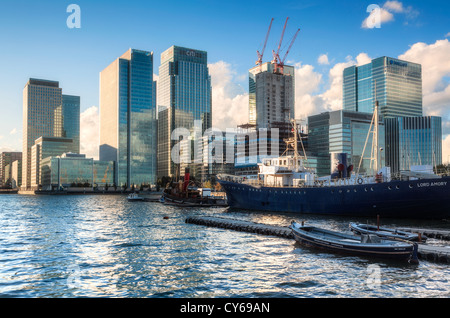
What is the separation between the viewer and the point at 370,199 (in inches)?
2400

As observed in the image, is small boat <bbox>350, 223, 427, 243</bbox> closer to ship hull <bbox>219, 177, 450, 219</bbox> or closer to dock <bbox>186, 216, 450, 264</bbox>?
dock <bbox>186, 216, 450, 264</bbox>

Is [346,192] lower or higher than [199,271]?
higher

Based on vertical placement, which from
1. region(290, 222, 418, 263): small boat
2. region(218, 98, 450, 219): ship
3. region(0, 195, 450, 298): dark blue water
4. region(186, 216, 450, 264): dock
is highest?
region(218, 98, 450, 219): ship

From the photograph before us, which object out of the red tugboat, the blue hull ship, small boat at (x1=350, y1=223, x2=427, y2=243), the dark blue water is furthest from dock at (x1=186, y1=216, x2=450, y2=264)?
the red tugboat

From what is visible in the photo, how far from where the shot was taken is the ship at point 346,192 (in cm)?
5684

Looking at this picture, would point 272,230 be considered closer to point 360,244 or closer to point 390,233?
point 390,233

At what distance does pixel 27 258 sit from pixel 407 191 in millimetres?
49647

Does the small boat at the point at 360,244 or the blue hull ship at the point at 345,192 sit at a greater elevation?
the blue hull ship at the point at 345,192

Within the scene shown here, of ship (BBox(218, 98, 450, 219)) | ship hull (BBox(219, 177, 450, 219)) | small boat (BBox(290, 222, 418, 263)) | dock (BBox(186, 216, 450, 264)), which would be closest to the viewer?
small boat (BBox(290, 222, 418, 263))

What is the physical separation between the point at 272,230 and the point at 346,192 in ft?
79.0

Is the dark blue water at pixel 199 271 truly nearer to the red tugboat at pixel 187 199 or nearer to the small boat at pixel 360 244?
the small boat at pixel 360 244

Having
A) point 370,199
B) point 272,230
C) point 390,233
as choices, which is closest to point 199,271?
point 272,230

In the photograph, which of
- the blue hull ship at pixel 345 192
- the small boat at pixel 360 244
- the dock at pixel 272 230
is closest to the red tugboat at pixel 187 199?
the blue hull ship at pixel 345 192

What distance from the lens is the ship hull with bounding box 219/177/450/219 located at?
56247mm
